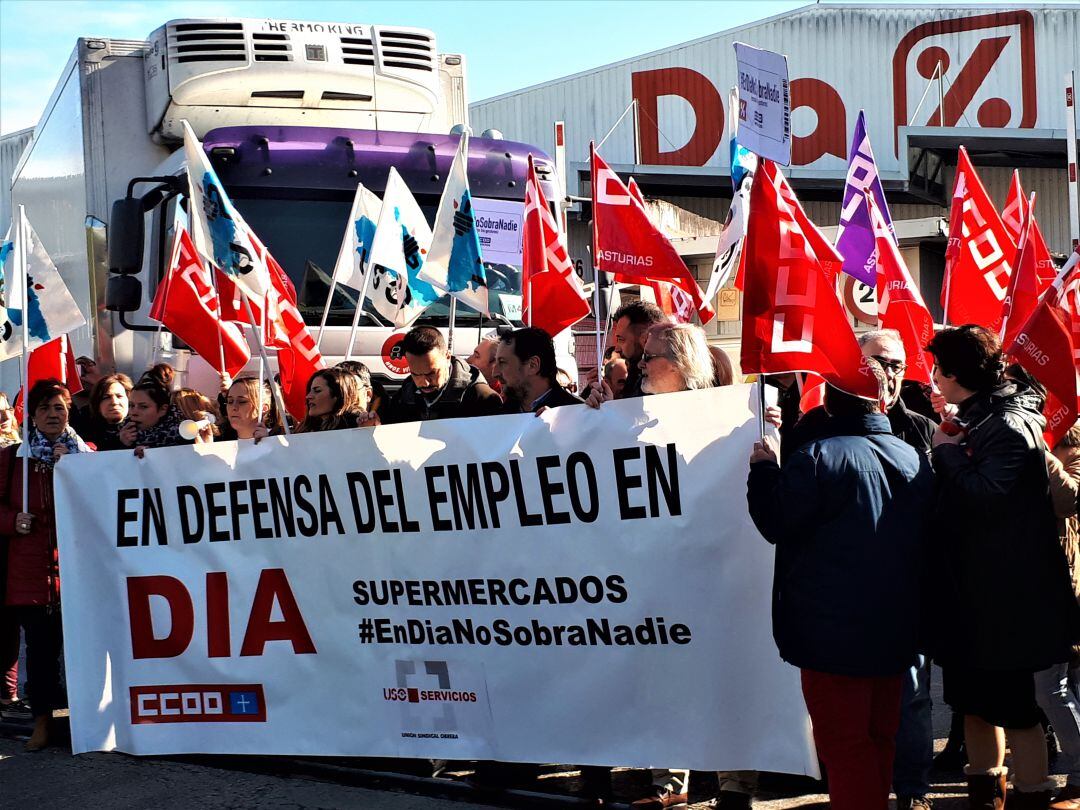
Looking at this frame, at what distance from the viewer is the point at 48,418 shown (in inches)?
280

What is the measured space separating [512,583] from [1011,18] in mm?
24089

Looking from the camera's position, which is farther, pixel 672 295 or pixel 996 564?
pixel 672 295

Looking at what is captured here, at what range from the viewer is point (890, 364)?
17.0 ft

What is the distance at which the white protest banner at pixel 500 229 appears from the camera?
9516 mm

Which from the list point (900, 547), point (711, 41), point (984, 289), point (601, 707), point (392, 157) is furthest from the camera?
point (711, 41)

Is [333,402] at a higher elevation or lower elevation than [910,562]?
higher

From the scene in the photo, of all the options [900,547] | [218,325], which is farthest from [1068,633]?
[218,325]

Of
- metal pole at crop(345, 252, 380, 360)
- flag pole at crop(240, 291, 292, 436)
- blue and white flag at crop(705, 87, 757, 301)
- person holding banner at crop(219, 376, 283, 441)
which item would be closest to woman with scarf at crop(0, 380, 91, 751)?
person holding banner at crop(219, 376, 283, 441)

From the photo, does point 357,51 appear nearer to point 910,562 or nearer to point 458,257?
point 458,257

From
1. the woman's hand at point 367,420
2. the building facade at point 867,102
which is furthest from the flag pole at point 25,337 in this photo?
the building facade at point 867,102

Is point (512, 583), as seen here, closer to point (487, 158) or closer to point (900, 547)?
point (900, 547)

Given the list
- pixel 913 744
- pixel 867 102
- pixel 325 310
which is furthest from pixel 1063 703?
pixel 867 102

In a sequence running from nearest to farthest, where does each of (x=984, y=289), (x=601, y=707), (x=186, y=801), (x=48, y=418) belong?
(x=601, y=707), (x=186, y=801), (x=48, y=418), (x=984, y=289)

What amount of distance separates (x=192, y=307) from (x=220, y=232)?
52 centimetres
